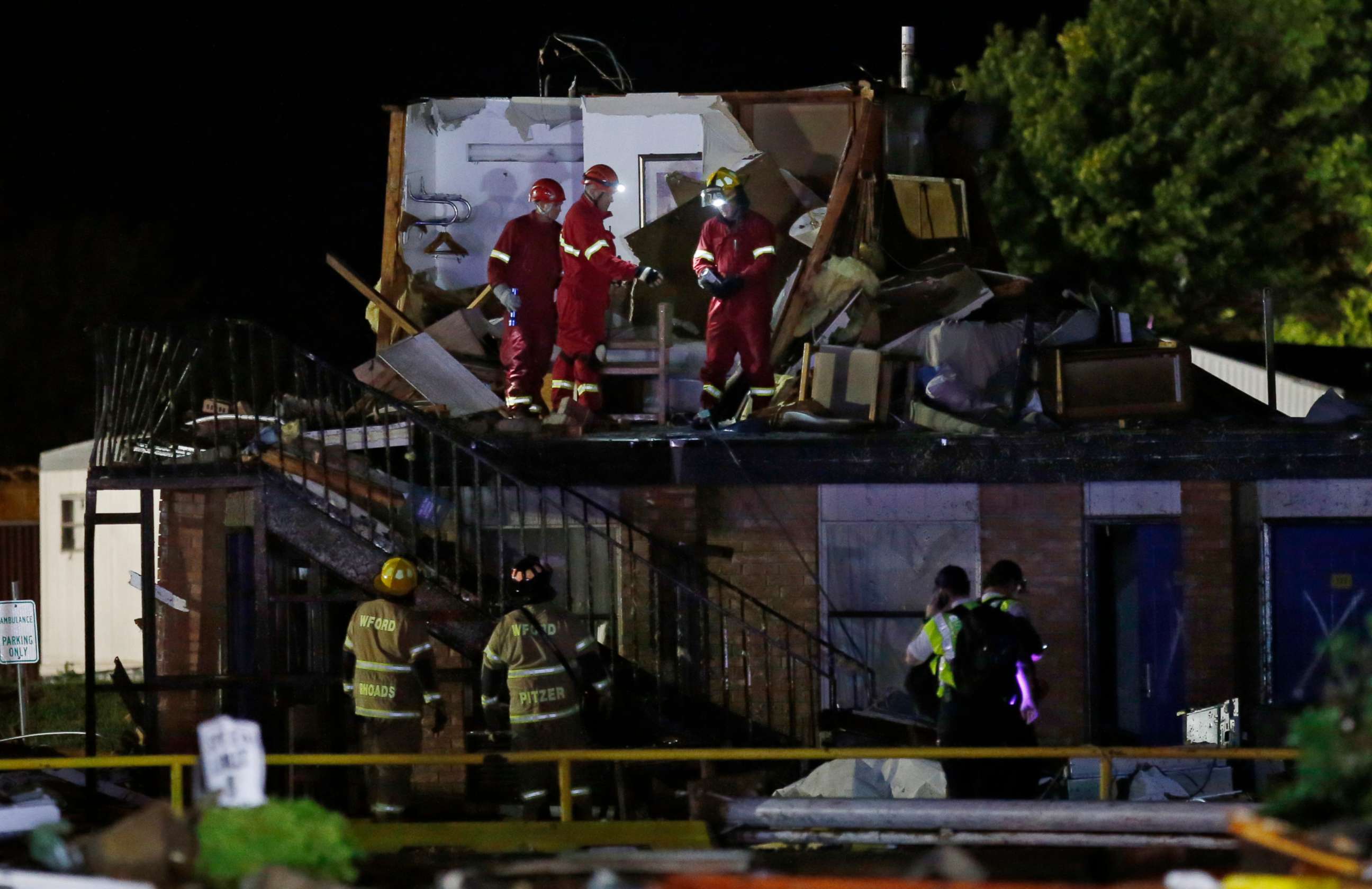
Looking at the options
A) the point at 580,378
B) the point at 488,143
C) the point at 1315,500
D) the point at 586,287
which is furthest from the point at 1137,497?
the point at 488,143

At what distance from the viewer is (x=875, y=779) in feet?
34.9

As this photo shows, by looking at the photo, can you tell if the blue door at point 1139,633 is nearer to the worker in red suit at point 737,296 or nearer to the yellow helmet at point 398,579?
the worker in red suit at point 737,296

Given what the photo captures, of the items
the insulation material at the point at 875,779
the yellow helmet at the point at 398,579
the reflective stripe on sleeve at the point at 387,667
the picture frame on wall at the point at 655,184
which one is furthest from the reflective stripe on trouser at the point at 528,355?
the insulation material at the point at 875,779

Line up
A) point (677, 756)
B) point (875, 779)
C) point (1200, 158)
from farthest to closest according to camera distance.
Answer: point (1200, 158)
point (875, 779)
point (677, 756)

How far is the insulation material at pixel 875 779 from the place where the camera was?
10469 mm

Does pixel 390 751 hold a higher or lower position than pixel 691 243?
lower

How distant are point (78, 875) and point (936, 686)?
4976 mm

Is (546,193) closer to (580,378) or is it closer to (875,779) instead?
(580,378)

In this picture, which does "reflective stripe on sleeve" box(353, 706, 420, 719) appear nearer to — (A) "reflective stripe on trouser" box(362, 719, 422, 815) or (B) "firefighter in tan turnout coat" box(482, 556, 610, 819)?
(A) "reflective stripe on trouser" box(362, 719, 422, 815)

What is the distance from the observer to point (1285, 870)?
18.1 ft

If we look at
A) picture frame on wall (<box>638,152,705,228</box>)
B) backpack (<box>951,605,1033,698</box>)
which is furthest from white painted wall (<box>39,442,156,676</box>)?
backpack (<box>951,605,1033,698</box>)

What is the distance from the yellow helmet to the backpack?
10.4 feet

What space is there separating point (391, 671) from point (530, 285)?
12.5 ft

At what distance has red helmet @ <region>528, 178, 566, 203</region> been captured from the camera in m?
12.8
